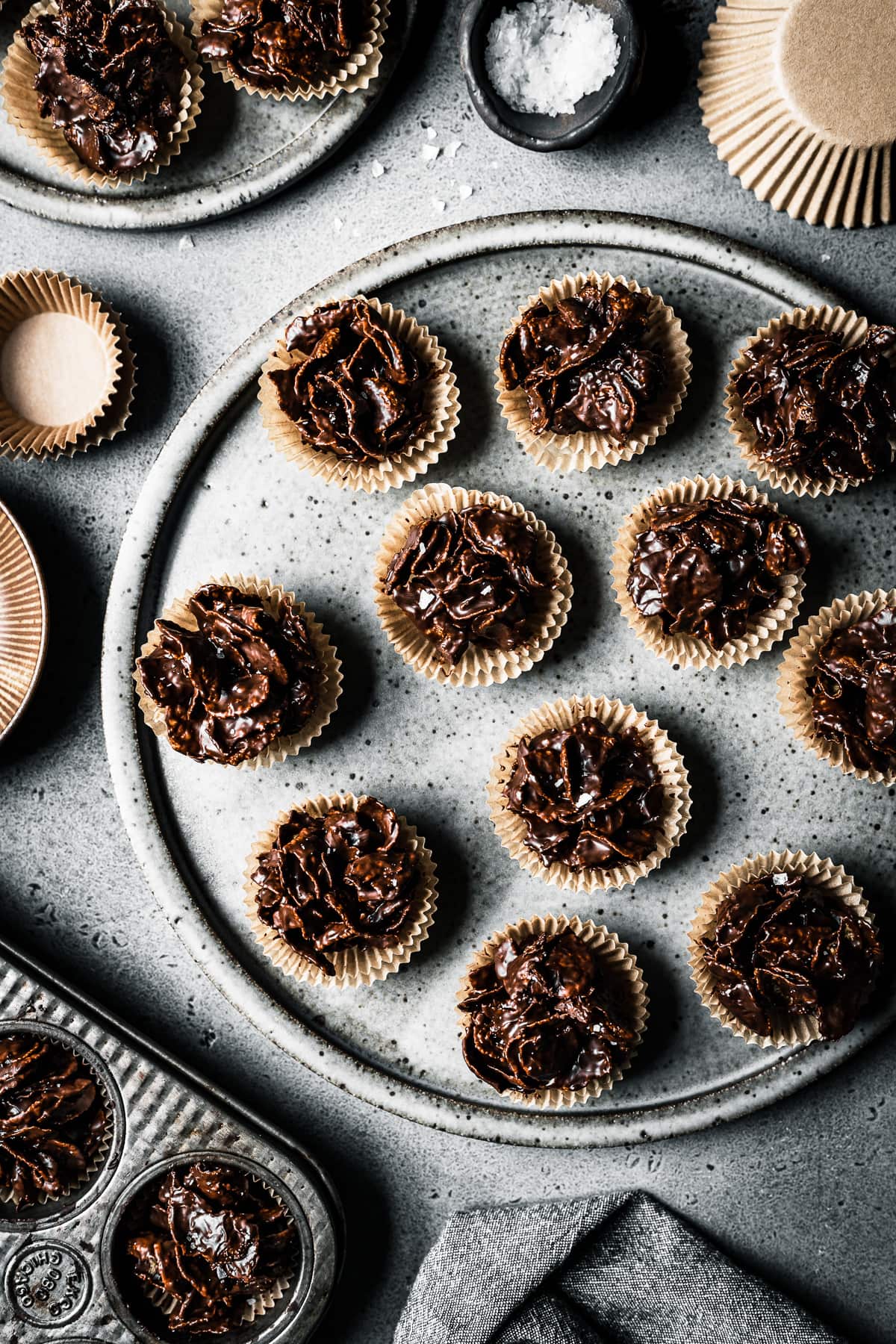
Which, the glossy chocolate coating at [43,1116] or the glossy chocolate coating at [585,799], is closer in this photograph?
the glossy chocolate coating at [585,799]

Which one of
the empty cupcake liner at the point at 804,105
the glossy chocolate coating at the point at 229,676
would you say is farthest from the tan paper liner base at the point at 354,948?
the empty cupcake liner at the point at 804,105

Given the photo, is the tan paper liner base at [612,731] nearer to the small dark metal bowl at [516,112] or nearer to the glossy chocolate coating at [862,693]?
the glossy chocolate coating at [862,693]

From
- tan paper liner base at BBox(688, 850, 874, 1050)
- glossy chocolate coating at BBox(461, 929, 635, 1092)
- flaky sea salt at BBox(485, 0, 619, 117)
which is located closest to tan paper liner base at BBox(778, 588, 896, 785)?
tan paper liner base at BBox(688, 850, 874, 1050)

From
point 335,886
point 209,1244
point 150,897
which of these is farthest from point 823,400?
point 209,1244

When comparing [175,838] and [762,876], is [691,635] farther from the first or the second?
[175,838]

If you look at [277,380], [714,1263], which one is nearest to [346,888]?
[277,380]

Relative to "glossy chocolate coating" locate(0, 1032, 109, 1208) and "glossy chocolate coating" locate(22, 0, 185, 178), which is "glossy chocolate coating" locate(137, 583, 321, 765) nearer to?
"glossy chocolate coating" locate(0, 1032, 109, 1208)
